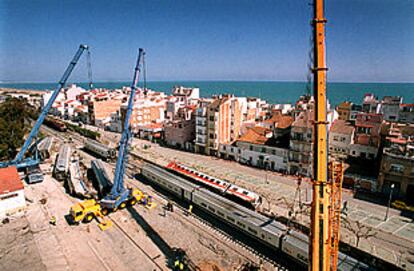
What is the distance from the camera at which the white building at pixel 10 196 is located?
24125mm

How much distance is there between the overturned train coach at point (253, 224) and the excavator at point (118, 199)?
4.25m

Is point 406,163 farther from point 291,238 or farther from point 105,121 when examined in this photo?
point 105,121

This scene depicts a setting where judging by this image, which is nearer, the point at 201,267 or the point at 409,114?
the point at 201,267

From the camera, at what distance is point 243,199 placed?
25062mm

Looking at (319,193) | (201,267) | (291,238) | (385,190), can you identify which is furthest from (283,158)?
(319,193)

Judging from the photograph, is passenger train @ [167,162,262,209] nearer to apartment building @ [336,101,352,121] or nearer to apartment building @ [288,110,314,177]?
apartment building @ [288,110,314,177]

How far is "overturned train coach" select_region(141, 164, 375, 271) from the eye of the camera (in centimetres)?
1656

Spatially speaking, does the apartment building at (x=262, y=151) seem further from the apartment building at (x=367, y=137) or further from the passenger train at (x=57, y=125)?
the passenger train at (x=57, y=125)

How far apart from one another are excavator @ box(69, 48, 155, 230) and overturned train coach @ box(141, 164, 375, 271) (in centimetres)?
425

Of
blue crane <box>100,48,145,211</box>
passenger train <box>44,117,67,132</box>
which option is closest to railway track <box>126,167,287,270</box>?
blue crane <box>100,48,145,211</box>

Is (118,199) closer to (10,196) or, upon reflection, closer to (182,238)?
(182,238)

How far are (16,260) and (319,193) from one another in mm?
22172

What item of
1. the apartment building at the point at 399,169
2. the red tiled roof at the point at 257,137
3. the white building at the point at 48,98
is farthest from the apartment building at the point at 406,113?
the white building at the point at 48,98

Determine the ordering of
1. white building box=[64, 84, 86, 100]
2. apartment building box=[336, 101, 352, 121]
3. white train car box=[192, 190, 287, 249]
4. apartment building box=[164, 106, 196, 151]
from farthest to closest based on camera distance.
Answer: white building box=[64, 84, 86, 100]
apartment building box=[336, 101, 352, 121]
apartment building box=[164, 106, 196, 151]
white train car box=[192, 190, 287, 249]
